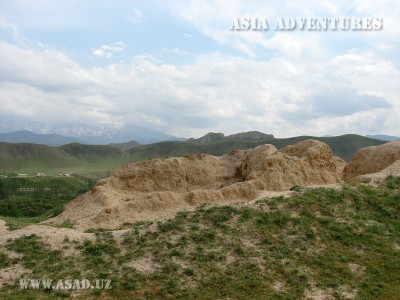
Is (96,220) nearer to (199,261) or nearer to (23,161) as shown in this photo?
(199,261)

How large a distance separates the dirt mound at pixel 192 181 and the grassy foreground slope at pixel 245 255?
4.64m

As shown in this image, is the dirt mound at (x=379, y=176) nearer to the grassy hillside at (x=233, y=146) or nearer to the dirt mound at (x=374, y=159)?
the dirt mound at (x=374, y=159)

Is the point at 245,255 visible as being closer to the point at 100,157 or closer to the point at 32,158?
the point at 32,158

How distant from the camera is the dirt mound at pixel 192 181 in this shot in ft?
70.8

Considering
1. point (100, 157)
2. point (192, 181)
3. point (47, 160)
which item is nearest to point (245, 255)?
point (192, 181)

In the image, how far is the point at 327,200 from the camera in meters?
17.8

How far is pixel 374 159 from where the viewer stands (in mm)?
26641

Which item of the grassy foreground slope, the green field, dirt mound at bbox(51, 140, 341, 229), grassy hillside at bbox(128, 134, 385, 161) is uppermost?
grassy hillside at bbox(128, 134, 385, 161)

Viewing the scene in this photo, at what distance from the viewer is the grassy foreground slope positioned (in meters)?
12.5

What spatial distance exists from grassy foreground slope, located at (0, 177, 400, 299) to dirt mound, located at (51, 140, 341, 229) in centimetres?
464

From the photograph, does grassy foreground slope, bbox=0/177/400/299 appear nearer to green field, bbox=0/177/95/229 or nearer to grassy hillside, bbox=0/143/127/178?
green field, bbox=0/177/95/229

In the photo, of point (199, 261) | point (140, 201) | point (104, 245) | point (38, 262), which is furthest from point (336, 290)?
point (140, 201)

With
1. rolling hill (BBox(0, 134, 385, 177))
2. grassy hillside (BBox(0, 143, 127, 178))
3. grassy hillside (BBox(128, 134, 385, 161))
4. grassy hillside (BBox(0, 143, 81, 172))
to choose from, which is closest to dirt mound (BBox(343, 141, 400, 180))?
grassy hillside (BBox(128, 134, 385, 161))

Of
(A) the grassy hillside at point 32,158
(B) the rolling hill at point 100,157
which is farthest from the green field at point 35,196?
(A) the grassy hillside at point 32,158
